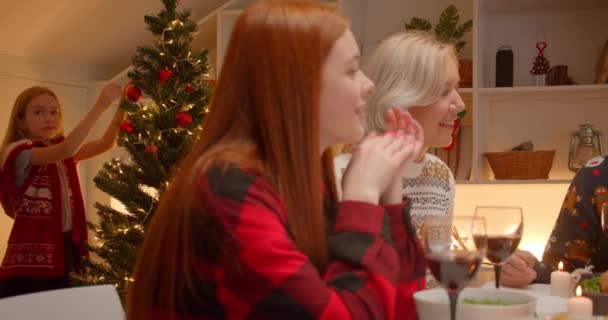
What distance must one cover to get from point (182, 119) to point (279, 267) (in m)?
2.18

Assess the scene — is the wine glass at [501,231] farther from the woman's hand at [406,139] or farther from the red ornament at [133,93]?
the red ornament at [133,93]

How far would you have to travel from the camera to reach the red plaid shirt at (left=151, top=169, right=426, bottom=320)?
897 mm

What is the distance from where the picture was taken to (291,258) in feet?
2.97

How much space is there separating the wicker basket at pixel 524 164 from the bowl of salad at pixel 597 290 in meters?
1.96

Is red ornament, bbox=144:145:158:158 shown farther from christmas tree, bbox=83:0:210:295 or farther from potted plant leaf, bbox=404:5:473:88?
potted plant leaf, bbox=404:5:473:88

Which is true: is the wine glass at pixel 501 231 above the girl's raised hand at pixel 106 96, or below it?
below

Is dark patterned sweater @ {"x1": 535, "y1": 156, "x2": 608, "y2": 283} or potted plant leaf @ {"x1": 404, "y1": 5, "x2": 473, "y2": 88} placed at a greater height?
potted plant leaf @ {"x1": 404, "y1": 5, "x2": 473, "y2": 88}

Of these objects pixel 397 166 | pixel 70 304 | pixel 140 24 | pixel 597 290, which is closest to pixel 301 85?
pixel 397 166

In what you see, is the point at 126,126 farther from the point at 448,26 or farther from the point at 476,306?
the point at 476,306

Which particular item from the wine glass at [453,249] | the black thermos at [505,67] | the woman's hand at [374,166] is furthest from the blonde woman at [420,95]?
the black thermos at [505,67]

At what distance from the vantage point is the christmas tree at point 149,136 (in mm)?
3016

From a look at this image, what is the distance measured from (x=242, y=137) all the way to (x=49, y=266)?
8.07ft

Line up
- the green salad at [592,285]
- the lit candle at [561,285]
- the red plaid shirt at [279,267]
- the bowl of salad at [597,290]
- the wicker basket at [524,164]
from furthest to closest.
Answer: the wicker basket at [524,164] → the lit candle at [561,285] → the green salad at [592,285] → the bowl of salad at [597,290] → the red plaid shirt at [279,267]

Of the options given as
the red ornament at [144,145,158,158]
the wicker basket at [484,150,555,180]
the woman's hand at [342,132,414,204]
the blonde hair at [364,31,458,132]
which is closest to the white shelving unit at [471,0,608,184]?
the wicker basket at [484,150,555,180]
